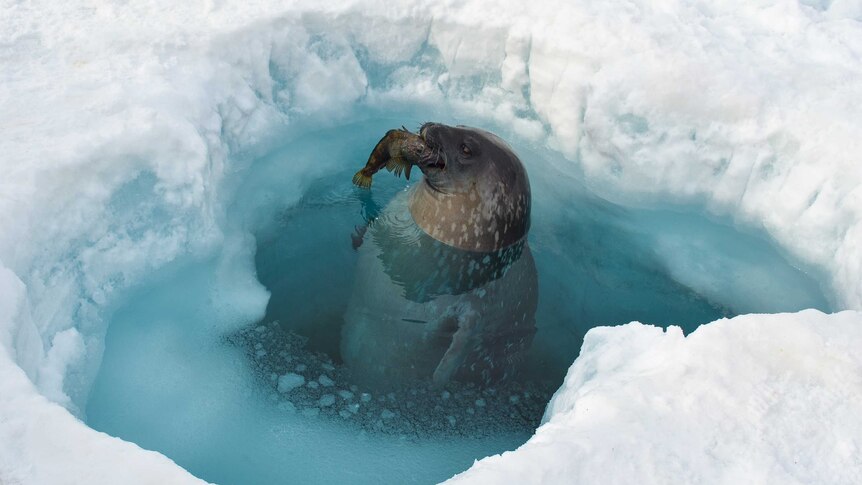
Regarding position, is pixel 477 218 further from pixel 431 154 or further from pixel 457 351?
pixel 457 351

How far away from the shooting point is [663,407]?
76.6 inches

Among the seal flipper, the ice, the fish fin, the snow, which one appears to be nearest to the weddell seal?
the seal flipper

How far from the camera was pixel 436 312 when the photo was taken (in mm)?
3199

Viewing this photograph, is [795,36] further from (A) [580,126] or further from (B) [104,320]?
(B) [104,320]

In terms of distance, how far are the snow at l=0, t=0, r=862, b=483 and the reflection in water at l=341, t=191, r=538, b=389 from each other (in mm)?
536

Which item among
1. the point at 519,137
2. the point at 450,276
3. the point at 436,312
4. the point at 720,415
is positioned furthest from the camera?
the point at 519,137

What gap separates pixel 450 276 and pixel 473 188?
17.0 inches

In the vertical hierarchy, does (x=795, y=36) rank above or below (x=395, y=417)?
above

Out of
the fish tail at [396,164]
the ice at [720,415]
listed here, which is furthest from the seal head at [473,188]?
the ice at [720,415]

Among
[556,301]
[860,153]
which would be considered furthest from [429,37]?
[860,153]

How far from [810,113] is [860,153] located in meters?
0.33

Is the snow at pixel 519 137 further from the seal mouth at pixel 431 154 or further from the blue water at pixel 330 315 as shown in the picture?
the seal mouth at pixel 431 154

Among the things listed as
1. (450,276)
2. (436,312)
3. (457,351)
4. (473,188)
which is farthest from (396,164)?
(457,351)

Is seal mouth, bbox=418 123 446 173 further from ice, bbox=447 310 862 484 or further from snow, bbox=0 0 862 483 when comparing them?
ice, bbox=447 310 862 484
